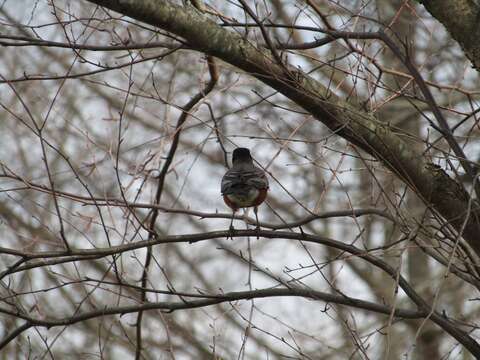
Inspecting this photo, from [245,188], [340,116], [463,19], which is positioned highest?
[245,188]

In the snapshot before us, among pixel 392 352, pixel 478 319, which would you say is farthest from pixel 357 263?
pixel 478 319

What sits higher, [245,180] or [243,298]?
[245,180]

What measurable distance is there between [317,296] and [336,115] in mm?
892

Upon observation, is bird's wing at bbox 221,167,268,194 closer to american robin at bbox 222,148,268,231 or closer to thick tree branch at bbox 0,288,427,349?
american robin at bbox 222,148,268,231

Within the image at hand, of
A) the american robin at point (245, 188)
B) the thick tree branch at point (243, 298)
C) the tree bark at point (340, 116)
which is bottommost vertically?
the thick tree branch at point (243, 298)

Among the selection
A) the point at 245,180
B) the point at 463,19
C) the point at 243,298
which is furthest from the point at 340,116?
the point at 245,180

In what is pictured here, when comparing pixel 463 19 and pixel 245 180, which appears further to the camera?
pixel 245 180

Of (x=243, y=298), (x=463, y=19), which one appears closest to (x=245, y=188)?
(x=243, y=298)

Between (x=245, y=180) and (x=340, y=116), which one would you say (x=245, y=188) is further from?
(x=340, y=116)

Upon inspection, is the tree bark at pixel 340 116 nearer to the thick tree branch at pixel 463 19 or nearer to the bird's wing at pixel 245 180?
the thick tree branch at pixel 463 19

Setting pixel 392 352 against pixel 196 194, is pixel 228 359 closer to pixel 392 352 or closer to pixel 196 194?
pixel 392 352

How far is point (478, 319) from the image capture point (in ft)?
26.5

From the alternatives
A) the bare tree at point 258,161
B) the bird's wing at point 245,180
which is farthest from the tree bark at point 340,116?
the bird's wing at point 245,180

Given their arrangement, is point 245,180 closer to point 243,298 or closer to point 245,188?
point 245,188
